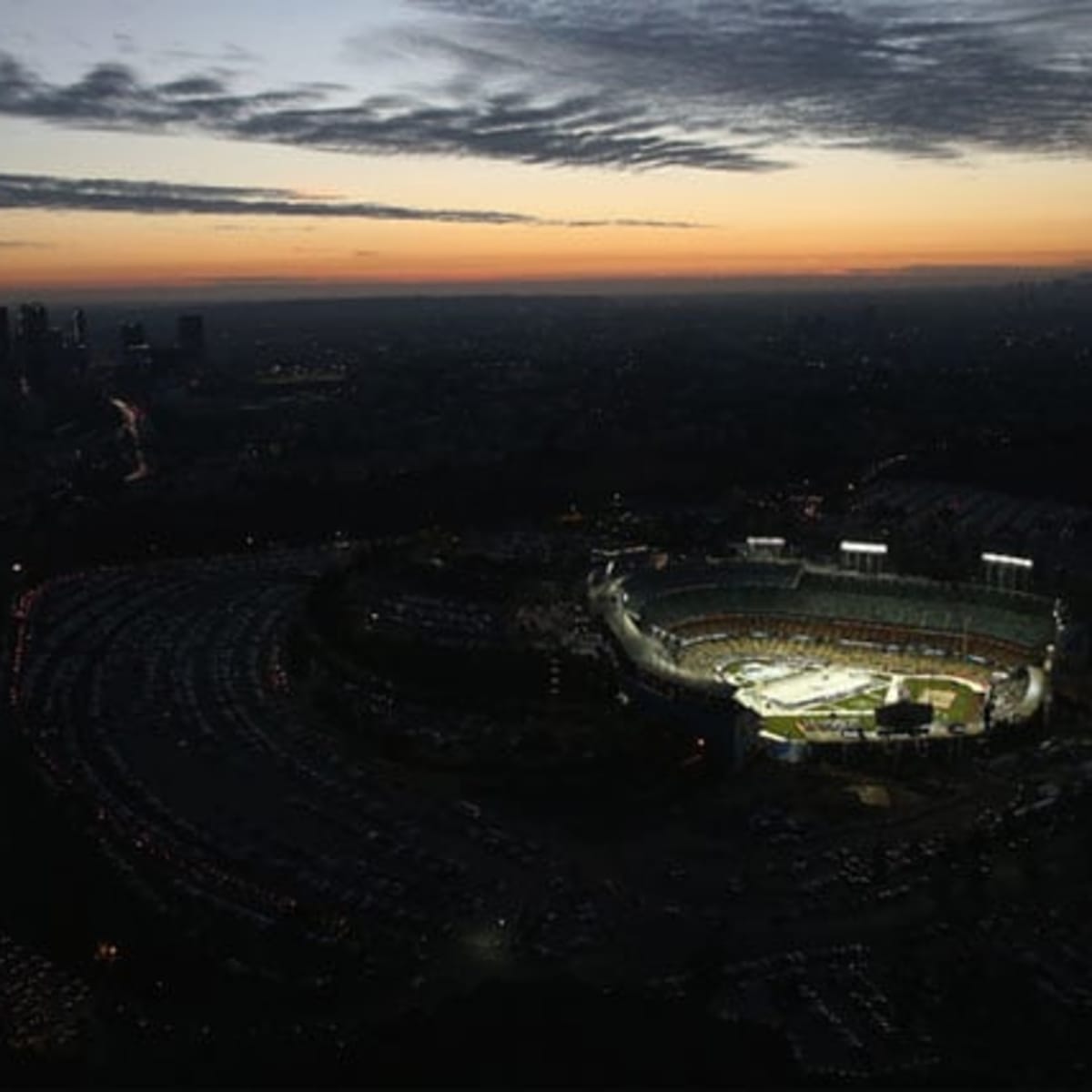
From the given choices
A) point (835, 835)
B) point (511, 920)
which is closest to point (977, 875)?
point (835, 835)

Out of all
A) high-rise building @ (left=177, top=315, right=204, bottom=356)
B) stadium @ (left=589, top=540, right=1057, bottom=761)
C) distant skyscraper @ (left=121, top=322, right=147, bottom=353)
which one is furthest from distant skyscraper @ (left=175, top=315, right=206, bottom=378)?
stadium @ (left=589, top=540, right=1057, bottom=761)

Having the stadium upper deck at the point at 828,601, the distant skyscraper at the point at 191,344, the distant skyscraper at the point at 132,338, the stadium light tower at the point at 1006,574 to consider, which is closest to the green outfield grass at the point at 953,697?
the stadium upper deck at the point at 828,601

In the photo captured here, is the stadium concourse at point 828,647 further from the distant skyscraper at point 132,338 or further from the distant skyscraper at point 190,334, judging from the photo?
the distant skyscraper at point 190,334

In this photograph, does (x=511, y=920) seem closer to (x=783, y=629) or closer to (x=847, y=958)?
(x=847, y=958)

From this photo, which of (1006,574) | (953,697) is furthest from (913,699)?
(1006,574)

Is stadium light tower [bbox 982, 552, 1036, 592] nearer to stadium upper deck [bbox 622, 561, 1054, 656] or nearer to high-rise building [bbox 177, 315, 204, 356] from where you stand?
stadium upper deck [bbox 622, 561, 1054, 656]

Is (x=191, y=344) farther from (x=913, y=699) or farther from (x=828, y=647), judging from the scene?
(x=913, y=699)

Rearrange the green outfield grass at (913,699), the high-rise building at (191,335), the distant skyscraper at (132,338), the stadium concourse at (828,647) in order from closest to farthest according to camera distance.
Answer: the stadium concourse at (828,647) < the green outfield grass at (913,699) < the distant skyscraper at (132,338) < the high-rise building at (191,335)
